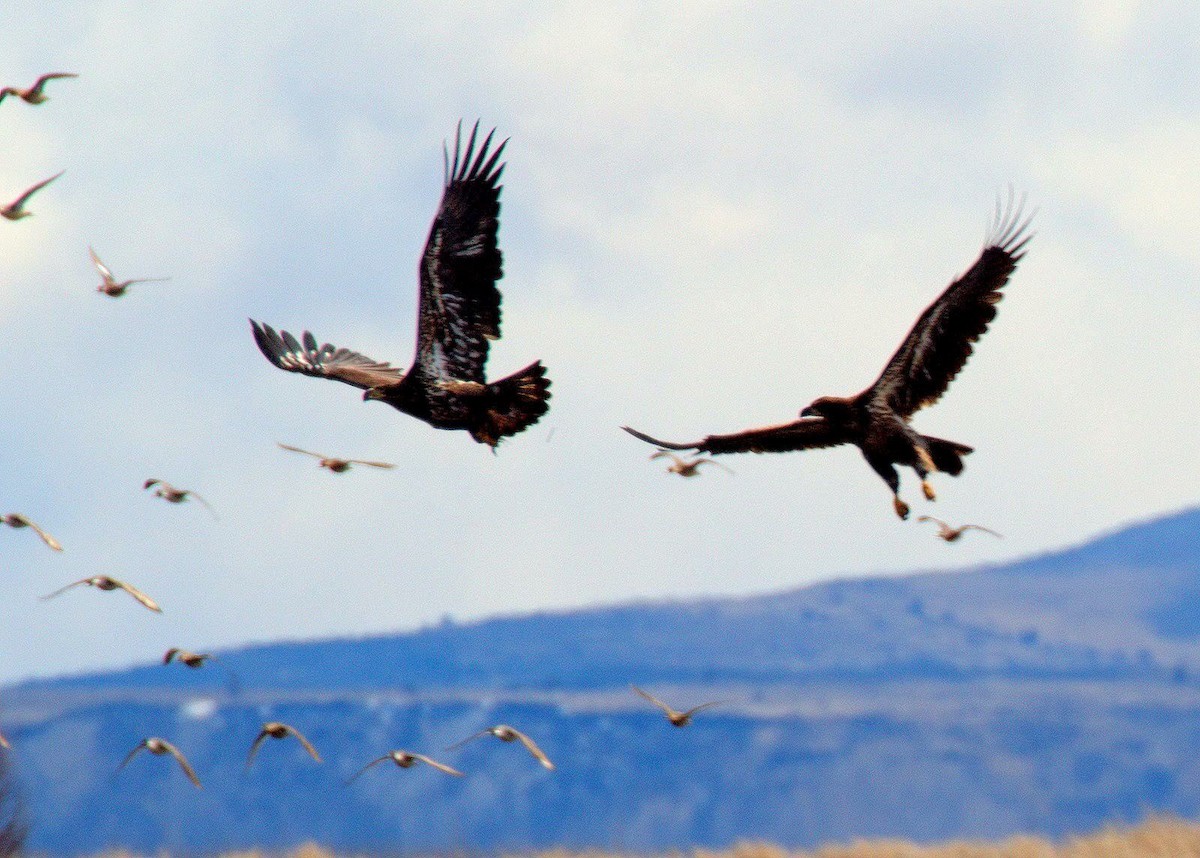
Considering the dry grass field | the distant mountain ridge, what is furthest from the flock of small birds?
the distant mountain ridge

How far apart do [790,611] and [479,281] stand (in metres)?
160

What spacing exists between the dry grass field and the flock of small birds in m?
10.8

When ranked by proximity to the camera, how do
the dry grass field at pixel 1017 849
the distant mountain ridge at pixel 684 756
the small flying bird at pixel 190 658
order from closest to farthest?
the small flying bird at pixel 190 658 → the dry grass field at pixel 1017 849 → the distant mountain ridge at pixel 684 756

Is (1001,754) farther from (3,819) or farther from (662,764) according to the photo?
(3,819)

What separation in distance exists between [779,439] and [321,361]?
15.1 feet

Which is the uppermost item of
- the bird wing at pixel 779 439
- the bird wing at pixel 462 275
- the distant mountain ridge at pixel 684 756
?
the distant mountain ridge at pixel 684 756

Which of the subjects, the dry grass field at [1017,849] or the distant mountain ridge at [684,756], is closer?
the dry grass field at [1017,849]

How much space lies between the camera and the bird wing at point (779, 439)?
45.8 ft

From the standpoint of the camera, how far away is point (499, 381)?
14047 millimetres

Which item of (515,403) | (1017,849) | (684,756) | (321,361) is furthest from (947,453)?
(684,756)

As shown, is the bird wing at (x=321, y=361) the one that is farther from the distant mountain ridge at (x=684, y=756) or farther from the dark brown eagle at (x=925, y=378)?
the distant mountain ridge at (x=684, y=756)

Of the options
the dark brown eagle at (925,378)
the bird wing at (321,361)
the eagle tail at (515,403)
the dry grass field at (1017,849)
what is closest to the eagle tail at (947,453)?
the dark brown eagle at (925,378)

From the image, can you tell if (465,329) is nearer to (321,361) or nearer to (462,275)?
(462,275)

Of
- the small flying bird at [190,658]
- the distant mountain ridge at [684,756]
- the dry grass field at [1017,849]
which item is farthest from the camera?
the distant mountain ridge at [684,756]
